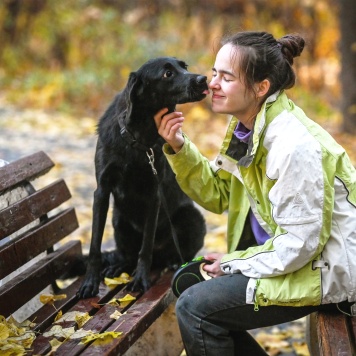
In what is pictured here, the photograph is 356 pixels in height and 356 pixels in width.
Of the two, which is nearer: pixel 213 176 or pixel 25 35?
pixel 213 176

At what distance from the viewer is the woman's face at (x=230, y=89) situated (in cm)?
268

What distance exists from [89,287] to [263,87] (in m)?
1.33

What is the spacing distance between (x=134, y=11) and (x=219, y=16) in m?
2.05

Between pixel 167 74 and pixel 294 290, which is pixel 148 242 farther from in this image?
pixel 294 290

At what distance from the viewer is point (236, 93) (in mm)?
2691

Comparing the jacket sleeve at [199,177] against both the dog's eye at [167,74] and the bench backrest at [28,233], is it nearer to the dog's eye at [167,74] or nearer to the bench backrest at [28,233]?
the dog's eye at [167,74]

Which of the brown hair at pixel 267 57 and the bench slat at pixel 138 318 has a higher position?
the brown hair at pixel 267 57

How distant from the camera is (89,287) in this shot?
3.24m

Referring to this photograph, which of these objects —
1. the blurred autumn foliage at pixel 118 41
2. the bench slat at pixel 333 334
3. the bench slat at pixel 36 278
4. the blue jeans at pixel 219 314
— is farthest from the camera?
the blurred autumn foliage at pixel 118 41

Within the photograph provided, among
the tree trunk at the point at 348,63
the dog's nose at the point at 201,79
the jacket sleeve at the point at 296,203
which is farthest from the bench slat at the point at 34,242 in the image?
the tree trunk at the point at 348,63

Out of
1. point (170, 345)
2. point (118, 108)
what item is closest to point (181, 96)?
point (118, 108)

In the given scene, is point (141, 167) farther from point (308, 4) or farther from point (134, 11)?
point (134, 11)

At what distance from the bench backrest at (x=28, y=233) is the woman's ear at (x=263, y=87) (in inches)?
50.6

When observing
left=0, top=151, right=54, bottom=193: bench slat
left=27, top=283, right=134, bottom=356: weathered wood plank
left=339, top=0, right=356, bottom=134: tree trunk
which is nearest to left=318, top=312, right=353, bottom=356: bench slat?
left=27, top=283, right=134, bottom=356: weathered wood plank
